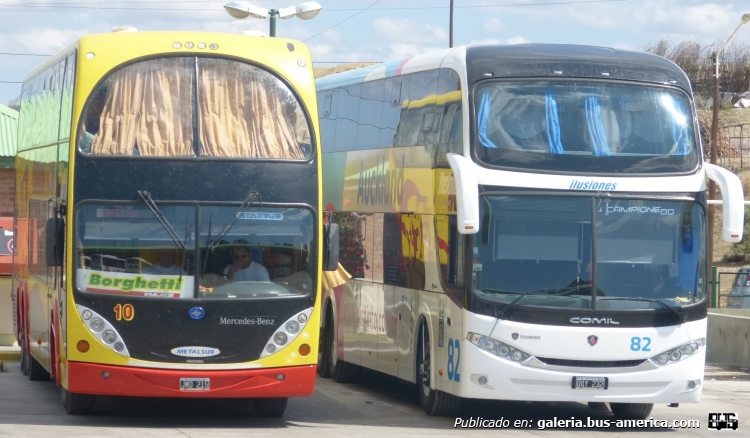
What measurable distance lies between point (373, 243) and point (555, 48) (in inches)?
161

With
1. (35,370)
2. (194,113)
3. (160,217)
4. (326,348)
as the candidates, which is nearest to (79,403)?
(160,217)

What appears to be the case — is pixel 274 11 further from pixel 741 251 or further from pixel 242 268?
pixel 741 251

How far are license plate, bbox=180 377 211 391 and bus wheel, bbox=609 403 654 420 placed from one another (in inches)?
193

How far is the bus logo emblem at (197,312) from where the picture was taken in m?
12.4

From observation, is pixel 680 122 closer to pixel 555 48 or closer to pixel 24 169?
pixel 555 48

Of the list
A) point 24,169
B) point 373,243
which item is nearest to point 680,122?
point 373,243

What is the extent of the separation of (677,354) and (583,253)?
4.70 feet

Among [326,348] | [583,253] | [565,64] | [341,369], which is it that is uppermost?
[565,64]

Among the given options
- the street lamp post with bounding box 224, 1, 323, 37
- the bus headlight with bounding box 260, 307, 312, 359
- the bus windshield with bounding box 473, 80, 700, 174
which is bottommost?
the bus headlight with bounding box 260, 307, 312, 359

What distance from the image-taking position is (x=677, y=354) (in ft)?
43.2

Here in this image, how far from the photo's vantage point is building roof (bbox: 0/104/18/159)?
107ft

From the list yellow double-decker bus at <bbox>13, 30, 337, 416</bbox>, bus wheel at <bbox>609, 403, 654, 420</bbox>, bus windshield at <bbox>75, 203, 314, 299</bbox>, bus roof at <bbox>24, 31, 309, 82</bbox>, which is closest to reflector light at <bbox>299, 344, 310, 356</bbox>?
→ yellow double-decker bus at <bbox>13, 30, 337, 416</bbox>

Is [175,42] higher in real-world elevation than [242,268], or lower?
higher

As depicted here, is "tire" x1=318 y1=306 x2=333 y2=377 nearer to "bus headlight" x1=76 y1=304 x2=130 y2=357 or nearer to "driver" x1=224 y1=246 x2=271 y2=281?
"driver" x1=224 y1=246 x2=271 y2=281
